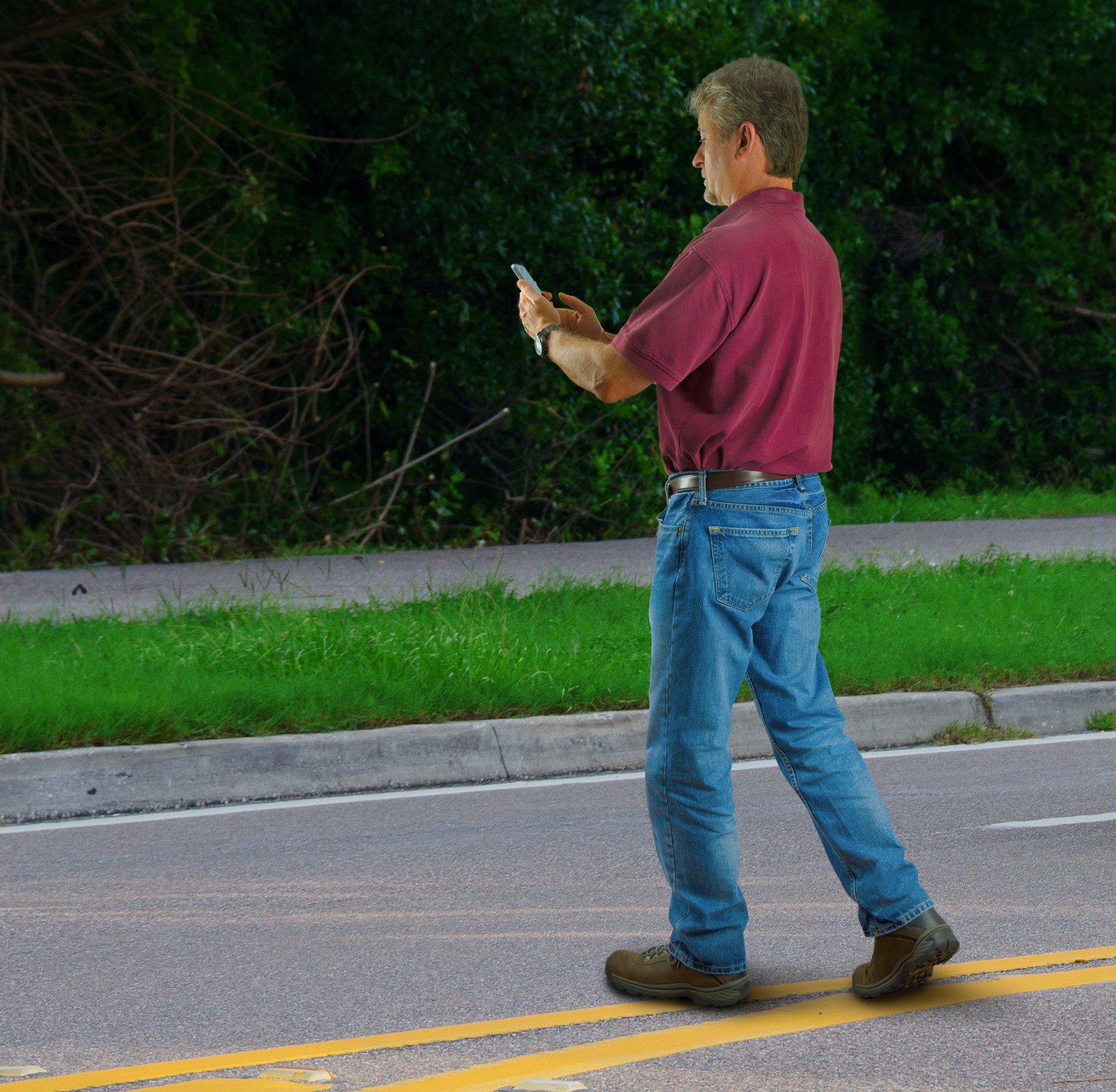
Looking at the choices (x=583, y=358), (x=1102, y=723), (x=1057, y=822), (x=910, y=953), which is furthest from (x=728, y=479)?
(x=1102, y=723)

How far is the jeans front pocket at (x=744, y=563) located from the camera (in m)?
3.62

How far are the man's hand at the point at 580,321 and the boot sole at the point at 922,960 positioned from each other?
5.41 ft

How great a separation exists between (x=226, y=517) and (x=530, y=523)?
2.53 meters

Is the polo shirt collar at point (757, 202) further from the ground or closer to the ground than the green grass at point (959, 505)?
further from the ground

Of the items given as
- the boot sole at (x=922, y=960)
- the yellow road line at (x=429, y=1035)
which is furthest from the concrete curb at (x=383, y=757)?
the boot sole at (x=922, y=960)

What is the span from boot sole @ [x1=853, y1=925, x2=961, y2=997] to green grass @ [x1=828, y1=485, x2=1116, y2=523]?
1044 cm

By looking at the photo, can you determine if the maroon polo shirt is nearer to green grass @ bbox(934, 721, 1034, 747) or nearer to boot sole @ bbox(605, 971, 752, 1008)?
boot sole @ bbox(605, 971, 752, 1008)

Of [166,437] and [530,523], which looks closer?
[166,437]

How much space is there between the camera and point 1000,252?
17188 mm

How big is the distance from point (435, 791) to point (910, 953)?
2711mm

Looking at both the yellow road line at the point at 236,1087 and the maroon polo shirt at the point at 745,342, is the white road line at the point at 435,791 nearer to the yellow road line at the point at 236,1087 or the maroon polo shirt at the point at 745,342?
the yellow road line at the point at 236,1087

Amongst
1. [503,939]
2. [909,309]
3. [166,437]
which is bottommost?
[503,939]

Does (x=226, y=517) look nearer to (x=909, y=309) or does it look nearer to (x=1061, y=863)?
(x=909, y=309)

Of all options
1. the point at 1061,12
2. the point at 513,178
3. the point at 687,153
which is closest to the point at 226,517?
the point at 513,178
